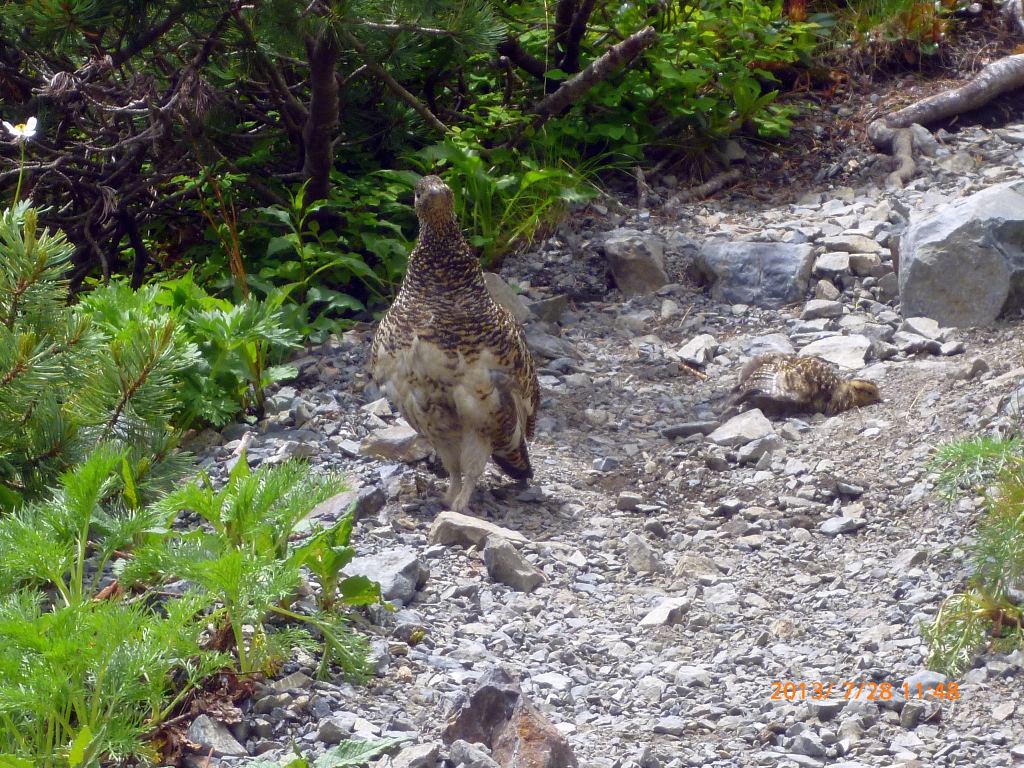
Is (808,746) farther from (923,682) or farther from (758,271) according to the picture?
(758,271)

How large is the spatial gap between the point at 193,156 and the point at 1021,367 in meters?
4.62

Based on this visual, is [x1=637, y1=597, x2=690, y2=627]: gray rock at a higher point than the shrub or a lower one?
lower

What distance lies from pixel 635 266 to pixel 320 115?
84.6 inches

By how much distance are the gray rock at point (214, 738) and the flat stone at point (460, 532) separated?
56.9 inches

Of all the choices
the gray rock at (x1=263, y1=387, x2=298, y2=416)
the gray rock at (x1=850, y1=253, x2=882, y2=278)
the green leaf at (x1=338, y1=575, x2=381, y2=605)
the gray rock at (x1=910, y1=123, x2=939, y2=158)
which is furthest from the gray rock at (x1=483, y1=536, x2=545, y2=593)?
the gray rock at (x1=910, y1=123, x2=939, y2=158)

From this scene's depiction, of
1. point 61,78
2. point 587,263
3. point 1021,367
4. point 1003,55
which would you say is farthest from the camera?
point 1003,55

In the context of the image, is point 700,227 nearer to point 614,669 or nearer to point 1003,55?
point 1003,55

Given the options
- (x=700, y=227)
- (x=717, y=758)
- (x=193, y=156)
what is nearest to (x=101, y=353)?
(x=717, y=758)

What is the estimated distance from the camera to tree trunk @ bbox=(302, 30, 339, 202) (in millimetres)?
5641

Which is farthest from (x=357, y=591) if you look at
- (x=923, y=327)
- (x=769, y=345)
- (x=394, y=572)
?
(x=923, y=327)

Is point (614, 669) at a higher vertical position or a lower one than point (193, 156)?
lower

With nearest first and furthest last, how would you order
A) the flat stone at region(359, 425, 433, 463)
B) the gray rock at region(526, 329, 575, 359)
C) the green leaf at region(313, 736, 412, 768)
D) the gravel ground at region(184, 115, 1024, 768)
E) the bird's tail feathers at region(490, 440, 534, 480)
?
the green leaf at region(313, 736, 412, 768) < the gravel ground at region(184, 115, 1024, 768) < the bird's tail feathers at region(490, 440, 534, 480) < the flat stone at region(359, 425, 433, 463) < the gray rock at region(526, 329, 575, 359)

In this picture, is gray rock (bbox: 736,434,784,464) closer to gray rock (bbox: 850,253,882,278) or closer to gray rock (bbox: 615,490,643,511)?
gray rock (bbox: 615,490,643,511)

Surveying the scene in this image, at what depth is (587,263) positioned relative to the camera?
6.93m
